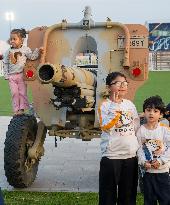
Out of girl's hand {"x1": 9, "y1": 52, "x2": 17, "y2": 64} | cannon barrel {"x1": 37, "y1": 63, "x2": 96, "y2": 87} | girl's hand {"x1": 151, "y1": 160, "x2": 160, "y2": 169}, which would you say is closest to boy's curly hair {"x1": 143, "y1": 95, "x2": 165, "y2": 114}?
girl's hand {"x1": 151, "y1": 160, "x2": 160, "y2": 169}

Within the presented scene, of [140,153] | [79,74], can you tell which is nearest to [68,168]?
[79,74]

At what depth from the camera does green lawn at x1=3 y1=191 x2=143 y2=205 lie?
23.3 ft

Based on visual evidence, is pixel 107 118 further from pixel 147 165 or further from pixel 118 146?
pixel 147 165

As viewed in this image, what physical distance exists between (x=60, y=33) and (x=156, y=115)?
293 centimetres

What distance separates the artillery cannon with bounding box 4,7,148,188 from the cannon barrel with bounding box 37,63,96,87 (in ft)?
0.19

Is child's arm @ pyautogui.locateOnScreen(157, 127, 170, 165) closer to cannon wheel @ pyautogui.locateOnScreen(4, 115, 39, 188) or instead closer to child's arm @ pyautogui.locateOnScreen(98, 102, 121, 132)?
child's arm @ pyautogui.locateOnScreen(98, 102, 121, 132)

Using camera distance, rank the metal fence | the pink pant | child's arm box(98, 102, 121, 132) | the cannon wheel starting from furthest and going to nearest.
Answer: the metal fence, the pink pant, the cannon wheel, child's arm box(98, 102, 121, 132)

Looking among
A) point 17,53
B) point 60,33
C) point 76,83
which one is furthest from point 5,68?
point 76,83

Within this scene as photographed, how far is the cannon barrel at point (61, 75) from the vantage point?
6.44 metres

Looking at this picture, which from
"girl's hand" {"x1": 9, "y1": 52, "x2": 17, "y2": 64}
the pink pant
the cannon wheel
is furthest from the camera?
the pink pant

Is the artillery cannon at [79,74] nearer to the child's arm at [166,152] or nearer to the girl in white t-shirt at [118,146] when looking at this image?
the girl in white t-shirt at [118,146]

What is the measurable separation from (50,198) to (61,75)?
1.58 metres

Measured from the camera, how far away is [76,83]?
7062mm

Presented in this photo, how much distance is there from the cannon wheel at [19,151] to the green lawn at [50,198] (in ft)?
0.66
